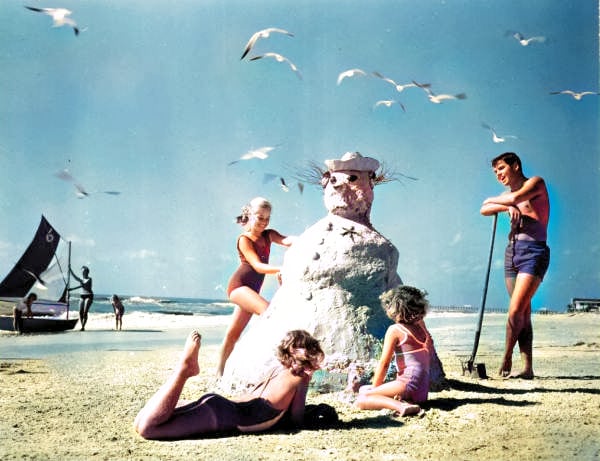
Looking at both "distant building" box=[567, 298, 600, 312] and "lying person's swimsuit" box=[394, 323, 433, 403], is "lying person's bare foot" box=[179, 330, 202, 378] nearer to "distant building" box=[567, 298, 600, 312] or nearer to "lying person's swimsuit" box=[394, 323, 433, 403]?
"lying person's swimsuit" box=[394, 323, 433, 403]

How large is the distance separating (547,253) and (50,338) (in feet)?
36.0

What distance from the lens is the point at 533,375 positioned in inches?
225

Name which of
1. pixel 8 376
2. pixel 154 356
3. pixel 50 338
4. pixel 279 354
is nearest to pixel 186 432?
pixel 279 354

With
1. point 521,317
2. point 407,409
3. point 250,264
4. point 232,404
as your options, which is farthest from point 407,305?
point 521,317

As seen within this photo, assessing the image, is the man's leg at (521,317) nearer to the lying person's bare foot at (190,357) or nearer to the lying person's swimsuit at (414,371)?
the lying person's swimsuit at (414,371)

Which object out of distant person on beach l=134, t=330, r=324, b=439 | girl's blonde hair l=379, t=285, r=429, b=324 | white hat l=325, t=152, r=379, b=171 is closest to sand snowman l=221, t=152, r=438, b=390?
white hat l=325, t=152, r=379, b=171

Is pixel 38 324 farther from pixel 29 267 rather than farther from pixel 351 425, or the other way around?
pixel 351 425

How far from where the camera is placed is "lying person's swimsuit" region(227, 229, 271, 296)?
17.9ft

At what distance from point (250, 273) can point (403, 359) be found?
74.4 inches

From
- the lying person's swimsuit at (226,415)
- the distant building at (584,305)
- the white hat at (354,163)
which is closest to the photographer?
the lying person's swimsuit at (226,415)

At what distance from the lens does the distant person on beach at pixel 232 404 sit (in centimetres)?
342

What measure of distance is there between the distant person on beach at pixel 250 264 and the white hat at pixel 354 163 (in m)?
0.77

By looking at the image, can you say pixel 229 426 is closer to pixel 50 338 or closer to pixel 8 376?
pixel 8 376

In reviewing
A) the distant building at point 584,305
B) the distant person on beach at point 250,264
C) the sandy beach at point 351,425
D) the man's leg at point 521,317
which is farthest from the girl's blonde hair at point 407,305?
the distant building at point 584,305
